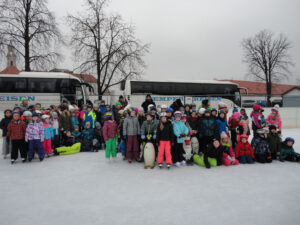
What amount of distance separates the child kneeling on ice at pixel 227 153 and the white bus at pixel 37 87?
1033 centimetres

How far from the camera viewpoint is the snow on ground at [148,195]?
2727mm

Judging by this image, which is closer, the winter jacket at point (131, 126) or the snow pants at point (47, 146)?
the winter jacket at point (131, 126)

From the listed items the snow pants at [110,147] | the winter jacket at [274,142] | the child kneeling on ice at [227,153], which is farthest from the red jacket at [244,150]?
the snow pants at [110,147]

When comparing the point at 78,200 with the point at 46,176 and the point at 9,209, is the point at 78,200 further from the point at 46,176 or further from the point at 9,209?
the point at 46,176

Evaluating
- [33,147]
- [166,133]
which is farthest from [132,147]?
[33,147]

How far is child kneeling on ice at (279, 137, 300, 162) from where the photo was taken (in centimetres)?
546

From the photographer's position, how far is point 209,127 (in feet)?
18.1

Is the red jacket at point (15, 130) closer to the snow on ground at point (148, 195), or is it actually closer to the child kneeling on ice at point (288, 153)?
the snow on ground at point (148, 195)

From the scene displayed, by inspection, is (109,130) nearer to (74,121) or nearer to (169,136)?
(169,136)

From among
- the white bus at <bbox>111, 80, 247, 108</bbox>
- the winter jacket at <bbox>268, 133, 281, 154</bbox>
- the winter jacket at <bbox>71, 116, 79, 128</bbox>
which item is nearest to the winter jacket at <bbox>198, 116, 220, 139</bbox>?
the winter jacket at <bbox>268, 133, 281, 154</bbox>

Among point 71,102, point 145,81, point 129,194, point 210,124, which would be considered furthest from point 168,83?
point 129,194

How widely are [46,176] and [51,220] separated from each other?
6.82 ft

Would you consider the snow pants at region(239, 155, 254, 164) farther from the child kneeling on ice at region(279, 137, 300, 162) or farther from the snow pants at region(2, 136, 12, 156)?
the snow pants at region(2, 136, 12, 156)

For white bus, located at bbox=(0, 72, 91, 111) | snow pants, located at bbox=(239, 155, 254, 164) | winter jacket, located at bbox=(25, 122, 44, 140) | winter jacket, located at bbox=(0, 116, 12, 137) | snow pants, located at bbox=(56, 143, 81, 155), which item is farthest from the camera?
white bus, located at bbox=(0, 72, 91, 111)
